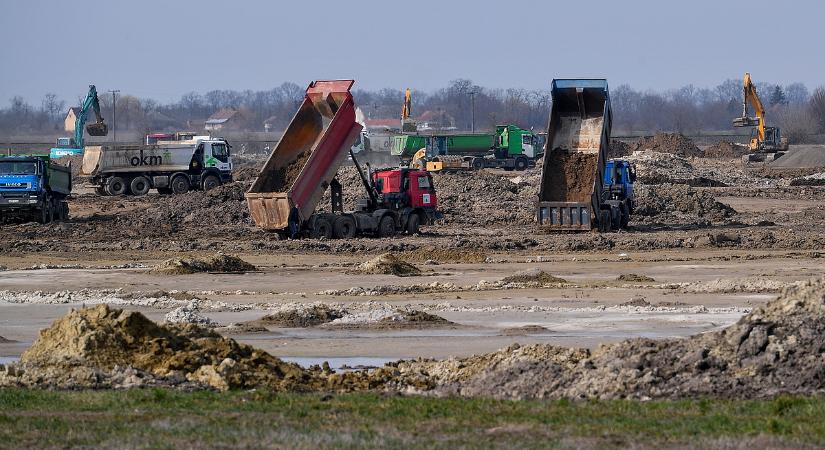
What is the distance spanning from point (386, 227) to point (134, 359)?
21726mm

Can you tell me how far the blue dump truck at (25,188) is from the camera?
133 ft

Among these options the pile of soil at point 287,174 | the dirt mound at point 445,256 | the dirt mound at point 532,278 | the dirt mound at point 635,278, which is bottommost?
the dirt mound at point 445,256

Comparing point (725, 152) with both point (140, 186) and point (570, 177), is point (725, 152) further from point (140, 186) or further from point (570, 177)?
point (570, 177)

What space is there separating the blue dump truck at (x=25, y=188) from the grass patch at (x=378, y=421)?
30.1m

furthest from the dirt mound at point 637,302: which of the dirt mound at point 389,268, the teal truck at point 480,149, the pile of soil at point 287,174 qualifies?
the teal truck at point 480,149

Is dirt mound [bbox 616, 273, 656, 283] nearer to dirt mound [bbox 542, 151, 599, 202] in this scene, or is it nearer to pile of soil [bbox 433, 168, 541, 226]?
dirt mound [bbox 542, 151, 599, 202]

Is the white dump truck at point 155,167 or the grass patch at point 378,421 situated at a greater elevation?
the white dump truck at point 155,167

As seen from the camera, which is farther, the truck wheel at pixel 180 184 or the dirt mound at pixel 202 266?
the truck wheel at pixel 180 184

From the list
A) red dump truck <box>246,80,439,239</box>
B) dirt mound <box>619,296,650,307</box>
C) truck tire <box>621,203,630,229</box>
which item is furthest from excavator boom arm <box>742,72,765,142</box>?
dirt mound <box>619,296,650,307</box>

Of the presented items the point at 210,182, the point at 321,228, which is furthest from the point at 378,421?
the point at 210,182

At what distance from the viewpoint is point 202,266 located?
26.9 metres

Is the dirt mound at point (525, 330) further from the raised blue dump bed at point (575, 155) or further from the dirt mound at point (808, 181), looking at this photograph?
the dirt mound at point (808, 181)

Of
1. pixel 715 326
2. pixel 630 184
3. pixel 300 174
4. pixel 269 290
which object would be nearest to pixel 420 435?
pixel 715 326

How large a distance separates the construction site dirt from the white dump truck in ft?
35.7
